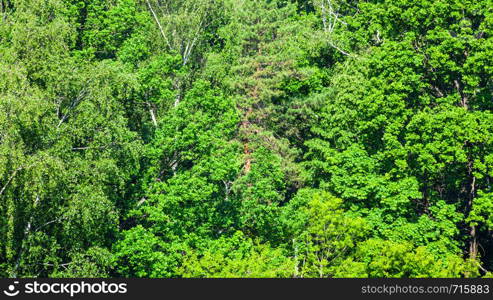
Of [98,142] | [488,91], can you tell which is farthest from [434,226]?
[98,142]

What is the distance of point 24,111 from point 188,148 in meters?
12.2

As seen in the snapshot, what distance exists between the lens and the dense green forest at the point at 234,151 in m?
26.1

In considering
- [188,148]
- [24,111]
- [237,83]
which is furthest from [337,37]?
[24,111]

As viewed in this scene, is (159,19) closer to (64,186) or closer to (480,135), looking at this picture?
(64,186)

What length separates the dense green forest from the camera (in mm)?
26109

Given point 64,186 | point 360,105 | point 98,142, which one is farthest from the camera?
point 360,105

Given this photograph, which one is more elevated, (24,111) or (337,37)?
(24,111)

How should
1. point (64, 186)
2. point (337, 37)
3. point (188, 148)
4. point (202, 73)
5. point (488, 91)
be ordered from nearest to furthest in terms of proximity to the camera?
point (64, 186) < point (488, 91) < point (188, 148) < point (202, 73) < point (337, 37)

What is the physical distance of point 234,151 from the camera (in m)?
35.2

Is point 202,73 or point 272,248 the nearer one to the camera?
point 272,248

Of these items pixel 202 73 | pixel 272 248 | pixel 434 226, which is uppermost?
pixel 202 73

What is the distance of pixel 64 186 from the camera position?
26062 mm

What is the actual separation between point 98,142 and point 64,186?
2.74 m

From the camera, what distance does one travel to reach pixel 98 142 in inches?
1094
